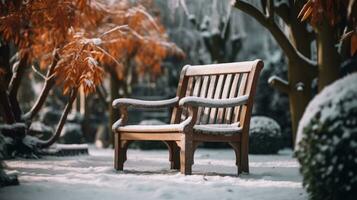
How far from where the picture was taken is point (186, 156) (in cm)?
444

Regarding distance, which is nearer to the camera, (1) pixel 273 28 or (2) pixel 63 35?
(2) pixel 63 35

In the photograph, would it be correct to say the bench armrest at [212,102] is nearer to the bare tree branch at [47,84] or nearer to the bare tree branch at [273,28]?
the bare tree branch at [273,28]

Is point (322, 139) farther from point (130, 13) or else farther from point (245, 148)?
point (130, 13)

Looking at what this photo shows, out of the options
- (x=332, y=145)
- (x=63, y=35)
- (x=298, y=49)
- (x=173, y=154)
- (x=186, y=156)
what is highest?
(x=63, y=35)

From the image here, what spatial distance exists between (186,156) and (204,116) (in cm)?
92

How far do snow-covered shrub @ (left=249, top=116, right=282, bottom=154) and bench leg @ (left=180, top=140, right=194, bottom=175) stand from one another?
423 centimetres

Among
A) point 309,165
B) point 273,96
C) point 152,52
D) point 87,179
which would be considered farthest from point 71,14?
point 273,96

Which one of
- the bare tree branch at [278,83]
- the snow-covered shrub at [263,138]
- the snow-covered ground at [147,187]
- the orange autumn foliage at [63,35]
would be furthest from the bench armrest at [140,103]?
the snow-covered shrub at [263,138]

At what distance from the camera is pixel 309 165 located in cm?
267

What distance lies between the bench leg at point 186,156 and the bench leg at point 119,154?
→ 32.6 inches

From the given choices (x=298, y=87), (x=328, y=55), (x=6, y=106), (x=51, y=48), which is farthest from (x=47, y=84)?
(x=328, y=55)

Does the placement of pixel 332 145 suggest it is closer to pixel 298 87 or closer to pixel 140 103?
pixel 140 103

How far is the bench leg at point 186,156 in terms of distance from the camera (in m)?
4.41

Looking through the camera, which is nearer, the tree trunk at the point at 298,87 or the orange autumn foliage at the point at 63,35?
the orange autumn foliage at the point at 63,35
